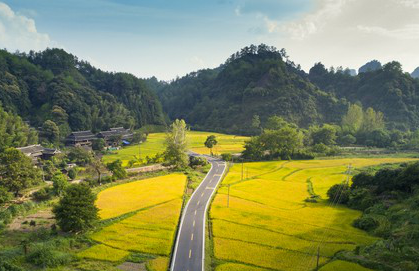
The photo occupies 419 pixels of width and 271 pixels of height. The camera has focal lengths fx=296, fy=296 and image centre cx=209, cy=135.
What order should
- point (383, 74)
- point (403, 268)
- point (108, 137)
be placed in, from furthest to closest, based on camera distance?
1. point (383, 74)
2. point (108, 137)
3. point (403, 268)

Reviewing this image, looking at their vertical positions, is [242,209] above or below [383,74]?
below

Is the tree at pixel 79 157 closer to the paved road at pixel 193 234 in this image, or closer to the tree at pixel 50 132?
the tree at pixel 50 132

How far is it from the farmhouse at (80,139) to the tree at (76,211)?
5632 cm

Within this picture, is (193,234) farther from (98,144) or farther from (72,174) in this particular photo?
(98,144)

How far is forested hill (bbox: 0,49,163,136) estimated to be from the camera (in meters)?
95.6

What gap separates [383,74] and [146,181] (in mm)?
132110

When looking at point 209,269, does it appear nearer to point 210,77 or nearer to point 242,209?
point 242,209

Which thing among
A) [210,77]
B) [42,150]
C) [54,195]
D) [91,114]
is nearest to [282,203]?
[54,195]

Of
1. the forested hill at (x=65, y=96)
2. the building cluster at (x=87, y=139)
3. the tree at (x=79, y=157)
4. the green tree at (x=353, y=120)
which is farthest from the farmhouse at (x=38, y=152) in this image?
the green tree at (x=353, y=120)

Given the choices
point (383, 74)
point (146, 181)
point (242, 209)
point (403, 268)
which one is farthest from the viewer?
point (383, 74)

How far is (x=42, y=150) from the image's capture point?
62.2m

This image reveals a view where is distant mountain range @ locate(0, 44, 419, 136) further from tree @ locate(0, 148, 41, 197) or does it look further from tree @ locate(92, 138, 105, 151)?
tree @ locate(0, 148, 41, 197)

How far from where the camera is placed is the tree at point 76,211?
93.2 ft

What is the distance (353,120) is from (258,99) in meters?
40.3
